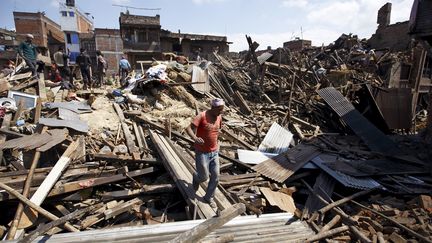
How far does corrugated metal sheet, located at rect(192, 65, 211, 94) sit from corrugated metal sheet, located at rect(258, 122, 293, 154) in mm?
4224

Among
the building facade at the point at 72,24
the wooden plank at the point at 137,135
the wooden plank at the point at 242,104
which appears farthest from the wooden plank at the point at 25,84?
the building facade at the point at 72,24

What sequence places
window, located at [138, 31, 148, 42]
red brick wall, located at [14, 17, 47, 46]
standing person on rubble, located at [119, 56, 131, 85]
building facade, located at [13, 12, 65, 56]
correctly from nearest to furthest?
standing person on rubble, located at [119, 56, 131, 85]
window, located at [138, 31, 148, 42]
building facade, located at [13, 12, 65, 56]
red brick wall, located at [14, 17, 47, 46]

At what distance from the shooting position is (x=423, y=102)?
12.8 m

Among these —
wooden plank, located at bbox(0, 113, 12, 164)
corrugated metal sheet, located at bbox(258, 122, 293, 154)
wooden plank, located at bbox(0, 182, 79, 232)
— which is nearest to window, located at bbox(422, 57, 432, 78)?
corrugated metal sheet, located at bbox(258, 122, 293, 154)

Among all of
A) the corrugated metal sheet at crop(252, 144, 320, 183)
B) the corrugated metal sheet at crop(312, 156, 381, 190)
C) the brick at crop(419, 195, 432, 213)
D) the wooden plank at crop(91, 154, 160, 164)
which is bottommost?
the brick at crop(419, 195, 432, 213)

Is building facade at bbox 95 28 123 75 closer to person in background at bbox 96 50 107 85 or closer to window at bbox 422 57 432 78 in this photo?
person in background at bbox 96 50 107 85

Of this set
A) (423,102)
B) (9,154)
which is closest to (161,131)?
(9,154)

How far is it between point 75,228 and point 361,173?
588 centimetres

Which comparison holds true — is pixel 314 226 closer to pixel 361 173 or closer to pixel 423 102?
pixel 361 173

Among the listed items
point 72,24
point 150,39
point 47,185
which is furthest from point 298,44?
point 72,24

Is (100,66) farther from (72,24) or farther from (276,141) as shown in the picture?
(72,24)

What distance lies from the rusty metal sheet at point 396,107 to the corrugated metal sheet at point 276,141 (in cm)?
441

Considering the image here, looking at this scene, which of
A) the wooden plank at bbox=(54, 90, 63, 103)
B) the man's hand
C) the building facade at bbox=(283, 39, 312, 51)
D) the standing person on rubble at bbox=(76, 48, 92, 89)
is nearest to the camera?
the man's hand

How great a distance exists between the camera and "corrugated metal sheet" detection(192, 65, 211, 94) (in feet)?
37.2
